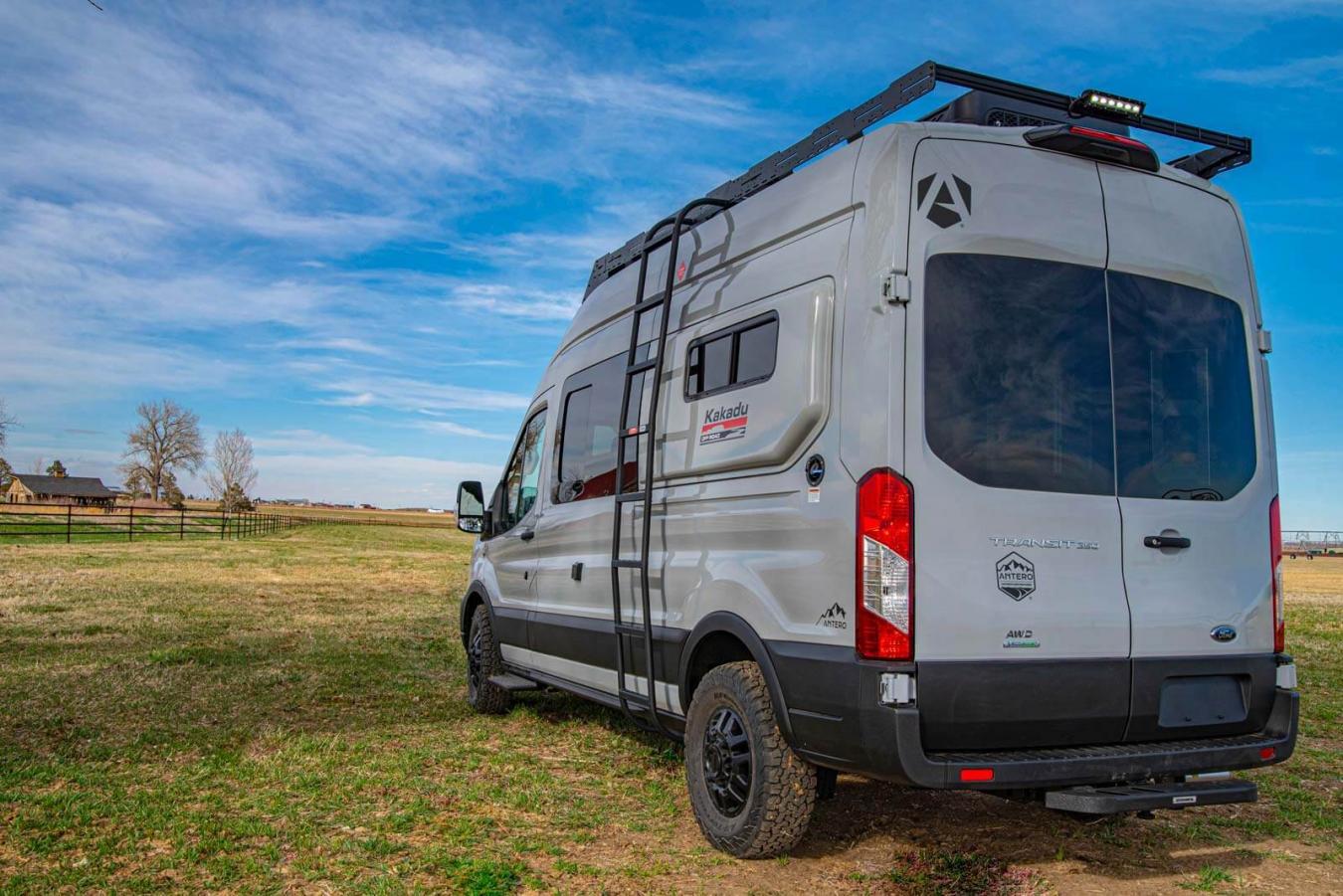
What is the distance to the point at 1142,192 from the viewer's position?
4.61 m

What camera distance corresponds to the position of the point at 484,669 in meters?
7.92

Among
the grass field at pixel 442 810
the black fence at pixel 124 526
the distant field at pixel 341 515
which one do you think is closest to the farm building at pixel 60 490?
the distant field at pixel 341 515

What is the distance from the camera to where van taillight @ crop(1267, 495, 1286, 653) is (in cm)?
462

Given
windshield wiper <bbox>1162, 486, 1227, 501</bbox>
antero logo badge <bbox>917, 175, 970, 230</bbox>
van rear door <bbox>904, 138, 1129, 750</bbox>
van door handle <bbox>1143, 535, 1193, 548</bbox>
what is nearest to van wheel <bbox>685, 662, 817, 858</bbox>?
van rear door <bbox>904, 138, 1129, 750</bbox>

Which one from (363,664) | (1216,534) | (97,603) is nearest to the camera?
(1216,534)

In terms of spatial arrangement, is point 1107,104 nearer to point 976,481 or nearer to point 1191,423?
point 1191,423

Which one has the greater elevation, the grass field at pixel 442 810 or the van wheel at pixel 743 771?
the van wheel at pixel 743 771

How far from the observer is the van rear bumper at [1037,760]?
377 centimetres

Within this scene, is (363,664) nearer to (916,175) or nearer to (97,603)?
(97,603)

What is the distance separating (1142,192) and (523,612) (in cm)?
464

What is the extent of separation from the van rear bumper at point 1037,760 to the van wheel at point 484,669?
446 centimetres

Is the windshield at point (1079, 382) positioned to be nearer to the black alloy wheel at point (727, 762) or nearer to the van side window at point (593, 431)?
the black alloy wheel at point (727, 762)

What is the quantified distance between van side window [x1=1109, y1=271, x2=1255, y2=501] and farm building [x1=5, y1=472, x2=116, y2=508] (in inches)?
4783

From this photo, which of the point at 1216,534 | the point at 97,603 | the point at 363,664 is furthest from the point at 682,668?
the point at 97,603
